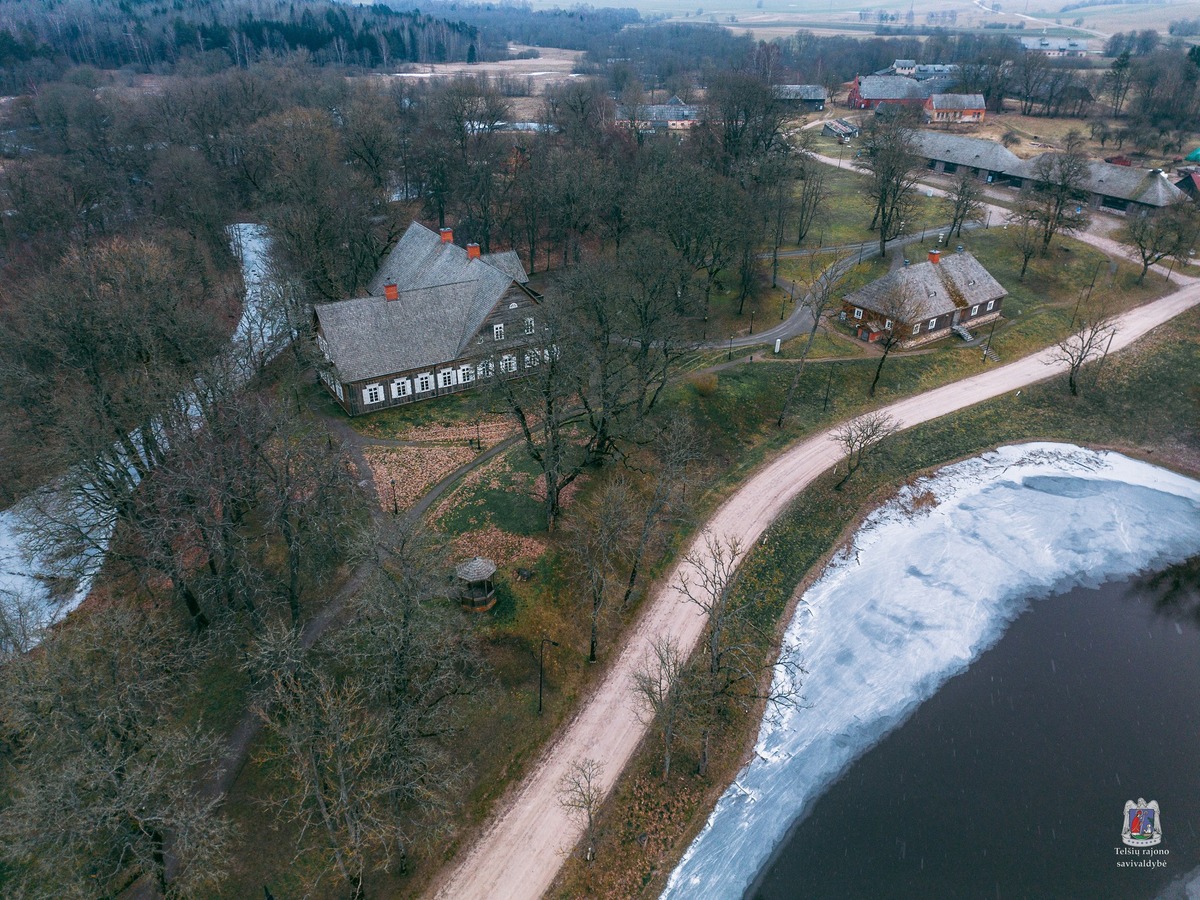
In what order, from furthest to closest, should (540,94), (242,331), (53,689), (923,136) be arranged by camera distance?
(540,94), (923,136), (242,331), (53,689)

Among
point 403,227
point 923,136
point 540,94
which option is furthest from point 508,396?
point 540,94

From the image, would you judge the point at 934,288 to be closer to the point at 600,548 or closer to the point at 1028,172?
the point at 600,548

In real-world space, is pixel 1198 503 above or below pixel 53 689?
below

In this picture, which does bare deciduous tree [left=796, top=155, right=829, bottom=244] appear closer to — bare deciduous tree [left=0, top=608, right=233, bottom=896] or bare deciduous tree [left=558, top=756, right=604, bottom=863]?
bare deciduous tree [left=558, top=756, right=604, bottom=863]

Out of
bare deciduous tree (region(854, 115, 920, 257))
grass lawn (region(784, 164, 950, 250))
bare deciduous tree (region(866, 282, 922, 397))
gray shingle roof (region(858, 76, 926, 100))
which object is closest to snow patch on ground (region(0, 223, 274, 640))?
bare deciduous tree (region(866, 282, 922, 397))

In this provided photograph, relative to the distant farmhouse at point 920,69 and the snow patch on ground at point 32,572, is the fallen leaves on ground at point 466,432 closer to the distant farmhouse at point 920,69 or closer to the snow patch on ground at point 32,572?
the snow patch on ground at point 32,572

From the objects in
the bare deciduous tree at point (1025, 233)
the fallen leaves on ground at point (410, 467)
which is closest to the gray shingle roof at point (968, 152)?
the bare deciduous tree at point (1025, 233)

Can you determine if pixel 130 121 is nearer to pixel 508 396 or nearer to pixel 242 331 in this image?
pixel 242 331
